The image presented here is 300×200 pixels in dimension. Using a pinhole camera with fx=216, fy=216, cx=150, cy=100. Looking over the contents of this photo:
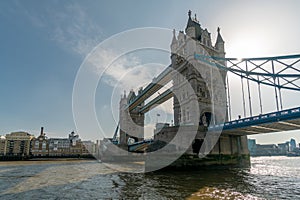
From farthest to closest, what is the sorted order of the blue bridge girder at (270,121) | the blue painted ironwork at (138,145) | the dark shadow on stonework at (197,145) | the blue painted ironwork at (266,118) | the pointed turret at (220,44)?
the blue painted ironwork at (138,145), the pointed turret at (220,44), the dark shadow on stonework at (197,145), the blue bridge girder at (270,121), the blue painted ironwork at (266,118)

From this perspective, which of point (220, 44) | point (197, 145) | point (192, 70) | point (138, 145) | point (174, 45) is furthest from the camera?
point (138, 145)

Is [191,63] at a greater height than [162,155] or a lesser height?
greater

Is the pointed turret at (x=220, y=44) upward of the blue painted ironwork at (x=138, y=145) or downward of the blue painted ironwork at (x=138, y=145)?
upward

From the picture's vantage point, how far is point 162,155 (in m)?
21.8

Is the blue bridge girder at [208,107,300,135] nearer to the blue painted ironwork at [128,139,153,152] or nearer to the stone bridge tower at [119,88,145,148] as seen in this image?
the blue painted ironwork at [128,139,153,152]

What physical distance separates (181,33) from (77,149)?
74.2 metres

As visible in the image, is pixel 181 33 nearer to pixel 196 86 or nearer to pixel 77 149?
pixel 196 86

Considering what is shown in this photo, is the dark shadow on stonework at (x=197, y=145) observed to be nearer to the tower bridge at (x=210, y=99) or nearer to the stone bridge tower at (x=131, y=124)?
the tower bridge at (x=210, y=99)

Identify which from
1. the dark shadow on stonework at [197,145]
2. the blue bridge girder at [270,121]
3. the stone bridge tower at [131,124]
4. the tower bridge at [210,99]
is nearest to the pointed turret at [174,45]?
the tower bridge at [210,99]

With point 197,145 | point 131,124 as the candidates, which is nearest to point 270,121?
point 197,145

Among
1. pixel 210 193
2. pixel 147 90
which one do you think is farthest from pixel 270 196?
pixel 147 90

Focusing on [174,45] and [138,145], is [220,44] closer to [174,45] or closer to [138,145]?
[174,45]

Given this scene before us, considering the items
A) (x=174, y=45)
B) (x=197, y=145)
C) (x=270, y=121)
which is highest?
(x=174, y=45)

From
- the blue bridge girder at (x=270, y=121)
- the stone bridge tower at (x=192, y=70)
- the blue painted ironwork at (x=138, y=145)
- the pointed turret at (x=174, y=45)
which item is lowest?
the blue painted ironwork at (x=138, y=145)
